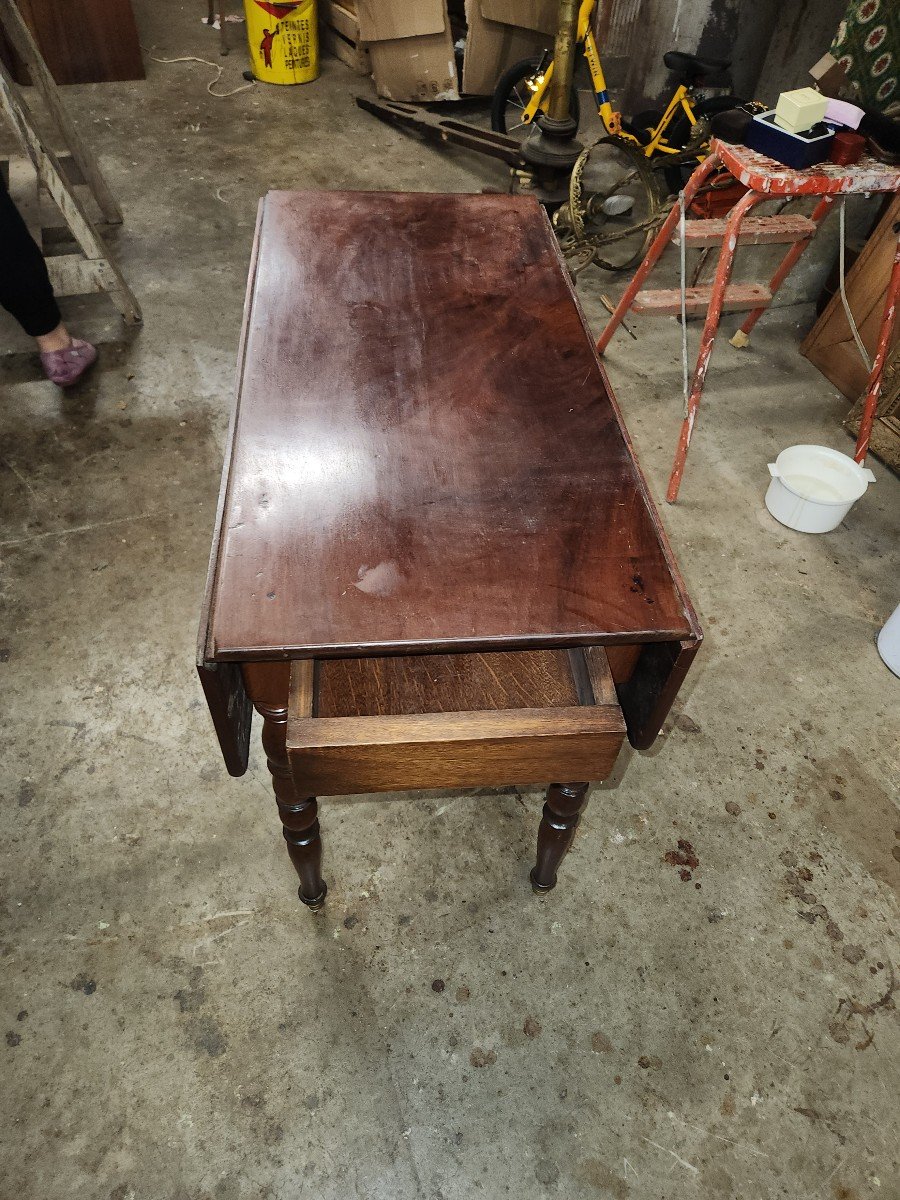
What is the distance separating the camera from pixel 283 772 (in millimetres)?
1207

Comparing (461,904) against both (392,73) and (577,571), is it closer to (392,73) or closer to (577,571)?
(577,571)

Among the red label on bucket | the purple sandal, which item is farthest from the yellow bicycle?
the purple sandal

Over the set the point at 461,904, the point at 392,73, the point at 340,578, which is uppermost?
the point at 340,578

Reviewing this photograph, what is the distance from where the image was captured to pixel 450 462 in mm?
1188

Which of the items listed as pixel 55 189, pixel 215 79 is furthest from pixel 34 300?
pixel 215 79

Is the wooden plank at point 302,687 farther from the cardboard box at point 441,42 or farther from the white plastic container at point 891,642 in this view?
the cardboard box at point 441,42

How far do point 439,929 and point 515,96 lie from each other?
505 cm

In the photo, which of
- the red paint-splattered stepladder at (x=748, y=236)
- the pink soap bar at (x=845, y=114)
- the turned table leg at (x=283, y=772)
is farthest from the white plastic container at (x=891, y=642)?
the turned table leg at (x=283, y=772)

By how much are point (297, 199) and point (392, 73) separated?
342cm

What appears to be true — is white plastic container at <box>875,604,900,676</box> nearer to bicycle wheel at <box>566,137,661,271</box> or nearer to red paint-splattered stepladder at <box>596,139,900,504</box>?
red paint-splattered stepladder at <box>596,139,900,504</box>

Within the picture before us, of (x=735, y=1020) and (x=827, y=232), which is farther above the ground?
(x=827, y=232)

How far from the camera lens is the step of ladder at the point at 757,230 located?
2.35m

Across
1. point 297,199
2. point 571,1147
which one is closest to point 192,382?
point 297,199

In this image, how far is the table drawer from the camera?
977 millimetres
